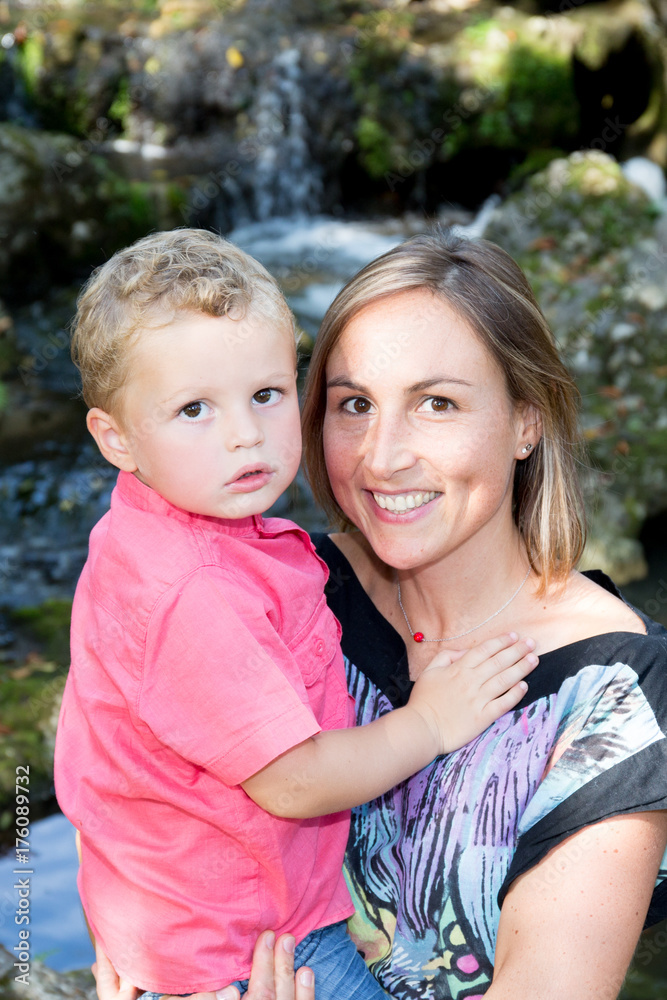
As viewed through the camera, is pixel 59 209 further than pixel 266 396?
Yes

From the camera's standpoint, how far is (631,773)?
5.23ft

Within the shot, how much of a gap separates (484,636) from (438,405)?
539mm

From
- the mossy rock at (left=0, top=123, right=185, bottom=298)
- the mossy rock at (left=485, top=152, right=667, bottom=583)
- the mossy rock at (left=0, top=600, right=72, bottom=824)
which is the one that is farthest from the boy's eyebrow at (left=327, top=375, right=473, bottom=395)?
the mossy rock at (left=0, top=123, right=185, bottom=298)

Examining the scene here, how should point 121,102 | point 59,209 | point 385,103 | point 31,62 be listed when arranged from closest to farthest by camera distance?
point 59,209, point 31,62, point 385,103, point 121,102

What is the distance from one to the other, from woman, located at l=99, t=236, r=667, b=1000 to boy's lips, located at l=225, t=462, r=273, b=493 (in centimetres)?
36

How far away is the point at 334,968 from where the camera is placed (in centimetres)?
182

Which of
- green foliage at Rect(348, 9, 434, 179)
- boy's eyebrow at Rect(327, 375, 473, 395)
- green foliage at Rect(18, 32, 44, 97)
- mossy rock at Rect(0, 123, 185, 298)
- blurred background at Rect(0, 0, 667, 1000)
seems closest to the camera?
boy's eyebrow at Rect(327, 375, 473, 395)

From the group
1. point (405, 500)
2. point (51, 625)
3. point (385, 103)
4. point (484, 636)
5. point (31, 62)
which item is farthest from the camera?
point (385, 103)


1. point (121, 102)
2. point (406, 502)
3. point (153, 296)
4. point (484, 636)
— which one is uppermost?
point (121, 102)

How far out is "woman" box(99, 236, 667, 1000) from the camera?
5.19 ft

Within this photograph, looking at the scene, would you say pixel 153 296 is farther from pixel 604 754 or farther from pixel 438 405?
pixel 604 754

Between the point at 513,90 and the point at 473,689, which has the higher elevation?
the point at 513,90

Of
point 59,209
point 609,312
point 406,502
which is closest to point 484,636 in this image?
point 406,502

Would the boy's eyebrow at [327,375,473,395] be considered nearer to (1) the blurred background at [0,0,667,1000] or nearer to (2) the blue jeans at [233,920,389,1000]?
(2) the blue jeans at [233,920,389,1000]
